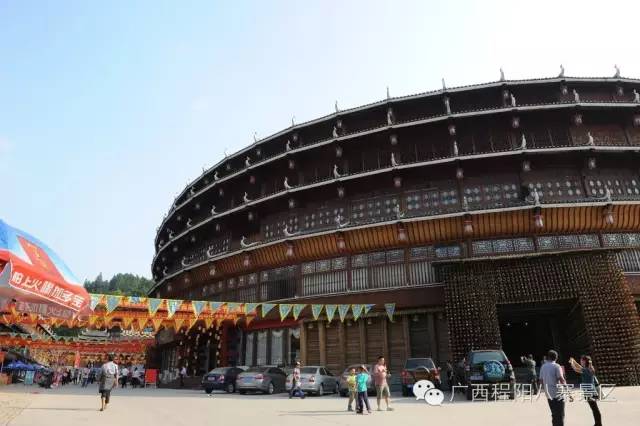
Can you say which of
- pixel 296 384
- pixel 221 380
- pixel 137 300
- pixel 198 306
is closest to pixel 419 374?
pixel 296 384

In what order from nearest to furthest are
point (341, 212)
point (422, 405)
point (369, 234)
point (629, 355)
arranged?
point (422, 405)
point (629, 355)
point (369, 234)
point (341, 212)

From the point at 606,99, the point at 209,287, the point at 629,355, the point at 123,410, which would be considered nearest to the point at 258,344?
the point at 209,287

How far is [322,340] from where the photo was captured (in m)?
24.8

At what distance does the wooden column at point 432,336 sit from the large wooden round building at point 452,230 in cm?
12

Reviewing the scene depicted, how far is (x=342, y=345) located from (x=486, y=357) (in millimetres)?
9331

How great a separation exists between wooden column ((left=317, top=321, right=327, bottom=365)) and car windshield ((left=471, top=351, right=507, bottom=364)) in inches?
389

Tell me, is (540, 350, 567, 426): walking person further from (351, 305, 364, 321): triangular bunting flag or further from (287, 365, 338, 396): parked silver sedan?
(351, 305, 364, 321): triangular bunting flag

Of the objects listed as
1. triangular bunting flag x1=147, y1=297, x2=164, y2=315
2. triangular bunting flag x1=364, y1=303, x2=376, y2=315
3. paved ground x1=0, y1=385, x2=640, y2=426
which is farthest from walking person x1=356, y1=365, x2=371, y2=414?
triangular bunting flag x1=147, y1=297, x2=164, y2=315

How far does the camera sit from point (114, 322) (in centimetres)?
2503

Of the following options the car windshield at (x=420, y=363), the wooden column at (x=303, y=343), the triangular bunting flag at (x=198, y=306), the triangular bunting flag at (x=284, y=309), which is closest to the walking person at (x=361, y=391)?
the car windshield at (x=420, y=363)

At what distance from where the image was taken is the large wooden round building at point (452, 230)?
20.8 metres

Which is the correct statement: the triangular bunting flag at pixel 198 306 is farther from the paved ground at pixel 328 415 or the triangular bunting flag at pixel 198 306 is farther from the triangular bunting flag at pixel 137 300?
the paved ground at pixel 328 415

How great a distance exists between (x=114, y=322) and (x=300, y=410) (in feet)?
50.9

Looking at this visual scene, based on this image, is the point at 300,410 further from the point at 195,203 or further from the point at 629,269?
the point at 195,203
